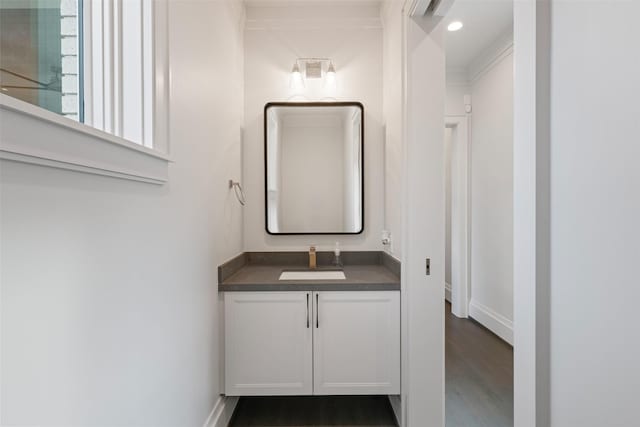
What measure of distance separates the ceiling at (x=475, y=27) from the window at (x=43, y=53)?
2.48 meters

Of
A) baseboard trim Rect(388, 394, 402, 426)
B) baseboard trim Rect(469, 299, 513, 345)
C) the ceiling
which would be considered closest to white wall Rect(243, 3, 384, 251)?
the ceiling

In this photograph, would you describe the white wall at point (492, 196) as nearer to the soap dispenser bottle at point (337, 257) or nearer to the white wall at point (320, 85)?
the white wall at point (320, 85)

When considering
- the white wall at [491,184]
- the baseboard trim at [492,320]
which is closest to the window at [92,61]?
the white wall at [491,184]

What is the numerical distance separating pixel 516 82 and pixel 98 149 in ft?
3.22

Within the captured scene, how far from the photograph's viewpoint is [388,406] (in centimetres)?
201

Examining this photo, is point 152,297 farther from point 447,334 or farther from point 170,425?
point 447,334

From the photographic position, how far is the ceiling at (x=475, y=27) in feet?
7.97

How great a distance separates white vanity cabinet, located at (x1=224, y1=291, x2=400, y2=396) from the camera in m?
1.77

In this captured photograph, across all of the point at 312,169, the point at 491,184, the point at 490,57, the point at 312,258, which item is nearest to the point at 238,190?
the point at 312,169

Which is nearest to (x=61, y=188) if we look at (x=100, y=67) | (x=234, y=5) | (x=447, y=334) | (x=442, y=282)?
(x=100, y=67)

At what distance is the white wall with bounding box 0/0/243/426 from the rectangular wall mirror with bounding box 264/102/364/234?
615 millimetres

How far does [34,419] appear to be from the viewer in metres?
0.62

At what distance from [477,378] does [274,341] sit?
1616 mm

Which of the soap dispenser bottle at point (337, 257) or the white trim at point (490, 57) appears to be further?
the white trim at point (490, 57)
